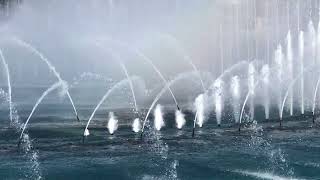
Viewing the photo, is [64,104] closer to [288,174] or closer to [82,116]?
[82,116]

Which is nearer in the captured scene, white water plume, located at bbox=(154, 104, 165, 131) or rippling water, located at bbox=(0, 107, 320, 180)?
rippling water, located at bbox=(0, 107, 320, 180)

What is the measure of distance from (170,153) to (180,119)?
3045 cm

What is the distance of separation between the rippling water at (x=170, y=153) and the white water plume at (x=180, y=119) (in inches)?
78.0

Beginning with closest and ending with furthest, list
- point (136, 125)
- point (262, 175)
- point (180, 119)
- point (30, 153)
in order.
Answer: point (262, 175), point (30, 153), point (136, 125), point (180, 119)

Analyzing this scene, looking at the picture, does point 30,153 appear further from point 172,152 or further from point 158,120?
point 158,120

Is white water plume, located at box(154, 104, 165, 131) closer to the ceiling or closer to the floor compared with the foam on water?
closer to the ceiling

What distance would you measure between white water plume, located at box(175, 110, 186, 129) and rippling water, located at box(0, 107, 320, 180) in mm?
1982

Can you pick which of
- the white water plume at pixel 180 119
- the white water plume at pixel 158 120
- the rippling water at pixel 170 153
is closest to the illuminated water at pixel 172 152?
the rippling water at pixel 170 153

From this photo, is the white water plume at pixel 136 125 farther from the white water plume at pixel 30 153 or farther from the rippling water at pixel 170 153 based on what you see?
the white water plume at pixel 30 153

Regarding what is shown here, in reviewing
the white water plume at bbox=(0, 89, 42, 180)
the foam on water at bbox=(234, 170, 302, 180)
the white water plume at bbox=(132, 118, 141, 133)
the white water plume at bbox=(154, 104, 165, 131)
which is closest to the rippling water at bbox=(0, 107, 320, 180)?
the foam on water at bbox=(234, 170, 302, 180)

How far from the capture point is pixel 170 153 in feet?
197

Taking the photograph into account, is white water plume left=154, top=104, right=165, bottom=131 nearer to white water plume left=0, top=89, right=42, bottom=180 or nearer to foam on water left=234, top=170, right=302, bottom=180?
white water plume left=0, top=89, right=42, bottom=180

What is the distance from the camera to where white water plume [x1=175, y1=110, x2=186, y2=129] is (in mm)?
82875

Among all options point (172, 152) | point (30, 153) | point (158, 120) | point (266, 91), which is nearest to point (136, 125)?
point (158, 120)
